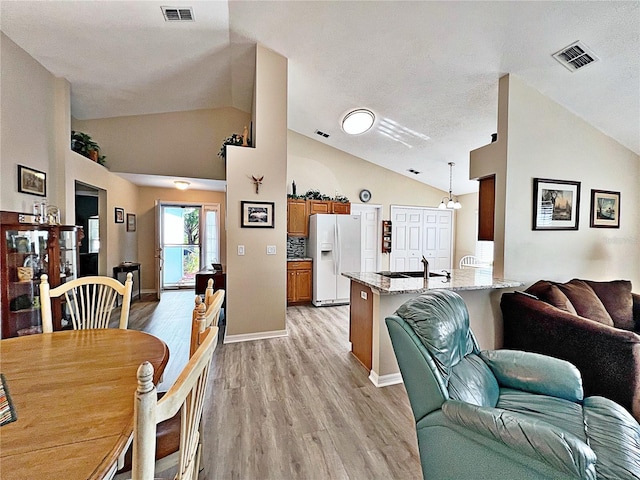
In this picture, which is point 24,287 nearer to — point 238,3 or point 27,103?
point 27,103

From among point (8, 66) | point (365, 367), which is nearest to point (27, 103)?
point (8, 66)

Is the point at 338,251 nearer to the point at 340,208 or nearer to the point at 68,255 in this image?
the point at 340,208

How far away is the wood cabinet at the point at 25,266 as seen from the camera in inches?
108

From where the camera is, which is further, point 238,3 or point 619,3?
point 238,3

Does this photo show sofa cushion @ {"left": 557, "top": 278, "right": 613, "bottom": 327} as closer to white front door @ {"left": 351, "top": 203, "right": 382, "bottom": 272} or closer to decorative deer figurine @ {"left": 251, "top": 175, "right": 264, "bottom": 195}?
decorative deer figurine @ {"left": 251, "top": 175, "right": 264, "bottom": 195}

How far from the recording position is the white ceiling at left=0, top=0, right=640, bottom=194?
2.46 meters

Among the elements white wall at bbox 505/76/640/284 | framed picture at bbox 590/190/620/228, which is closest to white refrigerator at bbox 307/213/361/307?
white wall at bbox 505/76/640/284

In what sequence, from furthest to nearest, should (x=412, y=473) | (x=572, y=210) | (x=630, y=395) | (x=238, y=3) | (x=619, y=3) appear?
(x=572, y=210), (x=238, y=3), (x=619, y=3), (x=630, y=395), (x=412, y=473)

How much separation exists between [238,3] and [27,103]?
103 inches

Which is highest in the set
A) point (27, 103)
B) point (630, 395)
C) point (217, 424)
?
point (27, 103)

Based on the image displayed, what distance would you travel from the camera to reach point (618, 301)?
9.93 feet

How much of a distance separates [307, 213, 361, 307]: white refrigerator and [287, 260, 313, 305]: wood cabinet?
0.48 feet

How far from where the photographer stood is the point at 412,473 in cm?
162

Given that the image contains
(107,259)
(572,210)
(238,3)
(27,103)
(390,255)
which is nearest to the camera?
(238,3)
